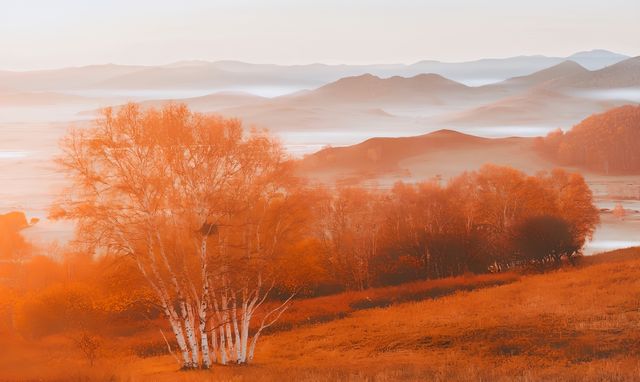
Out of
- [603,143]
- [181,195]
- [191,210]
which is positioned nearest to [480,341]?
[191,210]

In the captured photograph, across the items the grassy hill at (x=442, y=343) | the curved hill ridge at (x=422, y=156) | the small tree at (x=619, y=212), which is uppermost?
the curved hill ridge at (x=422, y=156)

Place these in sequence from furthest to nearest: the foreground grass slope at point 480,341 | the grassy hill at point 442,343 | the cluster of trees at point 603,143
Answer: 1. the cluster of trees at point 603,143
2. the grassy hill at point 442,343
3. the foreground grass slope at point 480,341

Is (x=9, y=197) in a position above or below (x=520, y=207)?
above

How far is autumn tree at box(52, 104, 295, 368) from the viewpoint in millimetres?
33125

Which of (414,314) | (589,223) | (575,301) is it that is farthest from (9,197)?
(589,223)

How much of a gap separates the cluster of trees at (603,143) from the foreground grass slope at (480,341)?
75498 millimetres

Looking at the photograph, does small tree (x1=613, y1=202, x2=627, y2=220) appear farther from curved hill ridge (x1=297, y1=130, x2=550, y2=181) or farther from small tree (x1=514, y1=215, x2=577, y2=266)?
small tree (x1=514, y1=215, x2=577, y2=266)

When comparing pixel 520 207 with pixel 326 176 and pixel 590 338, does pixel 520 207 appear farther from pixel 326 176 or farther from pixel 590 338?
pixel 590 338

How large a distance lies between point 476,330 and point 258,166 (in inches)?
642

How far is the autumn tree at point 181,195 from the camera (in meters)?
33.1

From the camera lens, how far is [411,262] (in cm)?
8400

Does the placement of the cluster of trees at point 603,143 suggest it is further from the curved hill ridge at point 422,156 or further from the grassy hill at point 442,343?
the grassy hill at point 442,343

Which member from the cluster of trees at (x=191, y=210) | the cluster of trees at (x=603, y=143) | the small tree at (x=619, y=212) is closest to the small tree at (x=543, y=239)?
the small tree at (x=619, y=212)

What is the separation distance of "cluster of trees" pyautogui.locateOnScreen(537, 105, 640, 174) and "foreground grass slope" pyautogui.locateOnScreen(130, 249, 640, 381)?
75.5 meters
